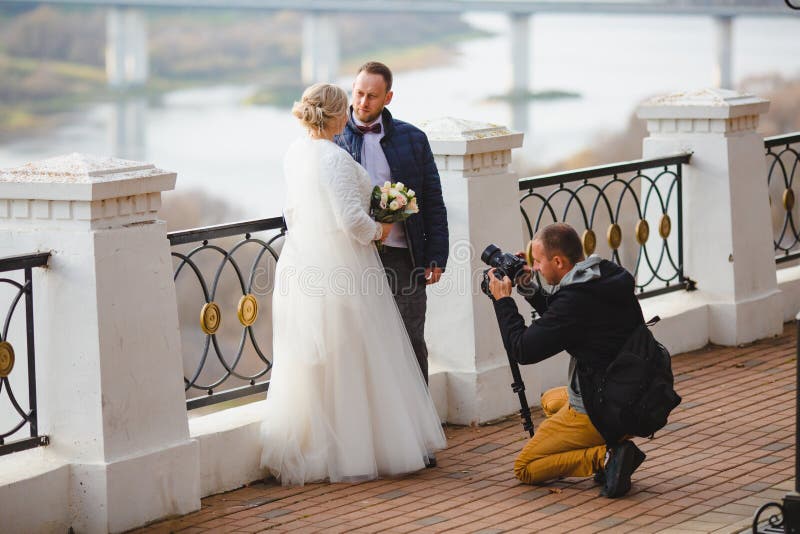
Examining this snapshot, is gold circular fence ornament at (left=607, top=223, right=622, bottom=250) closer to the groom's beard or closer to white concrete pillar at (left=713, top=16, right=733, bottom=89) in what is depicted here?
the groom's beard

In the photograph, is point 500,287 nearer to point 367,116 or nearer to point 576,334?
point 576,334

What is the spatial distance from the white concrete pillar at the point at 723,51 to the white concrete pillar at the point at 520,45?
6.33 metres

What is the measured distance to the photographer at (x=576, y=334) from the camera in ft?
16.5

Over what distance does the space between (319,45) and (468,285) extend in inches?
1342

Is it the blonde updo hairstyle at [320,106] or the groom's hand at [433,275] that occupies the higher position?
the blonde updo hairstyle at [320,106]

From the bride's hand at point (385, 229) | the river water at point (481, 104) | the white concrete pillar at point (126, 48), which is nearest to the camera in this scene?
the bride's hand at point (385, 229)

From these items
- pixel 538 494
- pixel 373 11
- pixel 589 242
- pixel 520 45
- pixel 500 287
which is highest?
pixel 373 11

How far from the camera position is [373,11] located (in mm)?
38719

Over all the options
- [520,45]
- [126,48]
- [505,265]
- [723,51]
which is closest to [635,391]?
[505,265]

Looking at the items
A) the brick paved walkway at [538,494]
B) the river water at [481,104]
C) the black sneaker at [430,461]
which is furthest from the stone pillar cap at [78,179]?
the river water at [481,104]

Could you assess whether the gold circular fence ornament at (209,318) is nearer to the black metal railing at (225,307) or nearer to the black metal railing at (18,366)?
the black metal railing at (225,307)

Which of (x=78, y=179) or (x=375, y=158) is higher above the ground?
(x=375, y=158)

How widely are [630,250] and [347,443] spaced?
2360cm

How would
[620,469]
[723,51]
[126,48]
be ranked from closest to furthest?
[620,469] → [723,51] → [126,48]
